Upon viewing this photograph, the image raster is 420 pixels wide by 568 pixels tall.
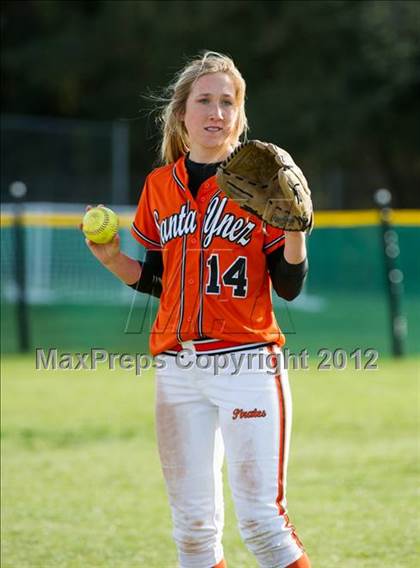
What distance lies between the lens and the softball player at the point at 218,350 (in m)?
3.19

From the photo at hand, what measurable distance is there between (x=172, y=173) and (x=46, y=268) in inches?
437

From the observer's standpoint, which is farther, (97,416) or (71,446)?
(97,416)

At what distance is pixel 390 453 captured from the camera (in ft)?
22.0

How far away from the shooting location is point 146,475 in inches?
245

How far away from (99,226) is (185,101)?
492mm

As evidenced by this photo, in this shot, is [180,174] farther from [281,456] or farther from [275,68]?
[275,68]

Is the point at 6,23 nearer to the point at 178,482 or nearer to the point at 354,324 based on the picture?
the point at 354,324

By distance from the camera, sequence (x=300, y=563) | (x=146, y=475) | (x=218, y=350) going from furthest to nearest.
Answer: (x=146, y=475) → (x=218, y=350) → (x=300, y=563)

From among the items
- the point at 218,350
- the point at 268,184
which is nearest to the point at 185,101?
the point at 268,184

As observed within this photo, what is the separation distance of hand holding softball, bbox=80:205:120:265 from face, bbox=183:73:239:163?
0.38 m

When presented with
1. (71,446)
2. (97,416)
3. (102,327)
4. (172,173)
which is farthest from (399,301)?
(172,173)

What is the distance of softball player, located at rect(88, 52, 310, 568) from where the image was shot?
3.19 metres

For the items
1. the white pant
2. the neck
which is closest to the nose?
the neck

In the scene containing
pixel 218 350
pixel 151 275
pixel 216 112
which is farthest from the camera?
pixel 151 275
